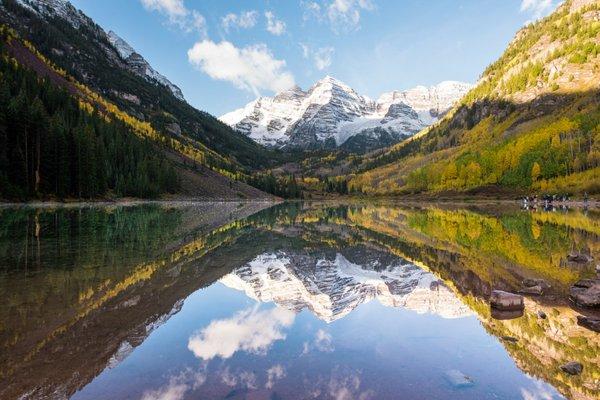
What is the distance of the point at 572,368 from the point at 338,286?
398 inches

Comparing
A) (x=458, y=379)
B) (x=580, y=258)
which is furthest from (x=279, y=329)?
(x=580, y=258)

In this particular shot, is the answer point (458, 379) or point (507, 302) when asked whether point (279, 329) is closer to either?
point (458, 379)

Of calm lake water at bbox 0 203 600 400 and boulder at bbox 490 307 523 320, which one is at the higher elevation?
boulder at bbox 490 307 523 320

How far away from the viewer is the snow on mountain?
44.1ft

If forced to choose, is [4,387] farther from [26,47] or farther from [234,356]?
[26,47]

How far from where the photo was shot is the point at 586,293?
12445mm

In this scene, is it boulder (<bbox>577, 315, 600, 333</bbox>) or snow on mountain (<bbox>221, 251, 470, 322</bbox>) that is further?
snow on mountain (<bbox>221, 251, 470, 322</bbox>)

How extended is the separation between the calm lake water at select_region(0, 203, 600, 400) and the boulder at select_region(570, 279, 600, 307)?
0.41 metres

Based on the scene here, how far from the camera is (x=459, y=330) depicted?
1085 centimetres

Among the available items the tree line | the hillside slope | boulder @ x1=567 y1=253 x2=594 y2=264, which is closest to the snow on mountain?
boulder @ x1=567 y1=253 x2=594 y2=264

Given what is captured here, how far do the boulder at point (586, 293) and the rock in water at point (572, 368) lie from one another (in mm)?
4894

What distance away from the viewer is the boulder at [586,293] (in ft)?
39.6

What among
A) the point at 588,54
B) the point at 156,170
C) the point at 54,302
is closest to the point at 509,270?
the point at 54,302

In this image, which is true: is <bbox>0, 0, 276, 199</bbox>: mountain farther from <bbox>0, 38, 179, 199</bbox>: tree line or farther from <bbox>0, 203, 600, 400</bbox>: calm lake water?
<bbox>0, 203, 600, 400</bbox>: calm lake water
